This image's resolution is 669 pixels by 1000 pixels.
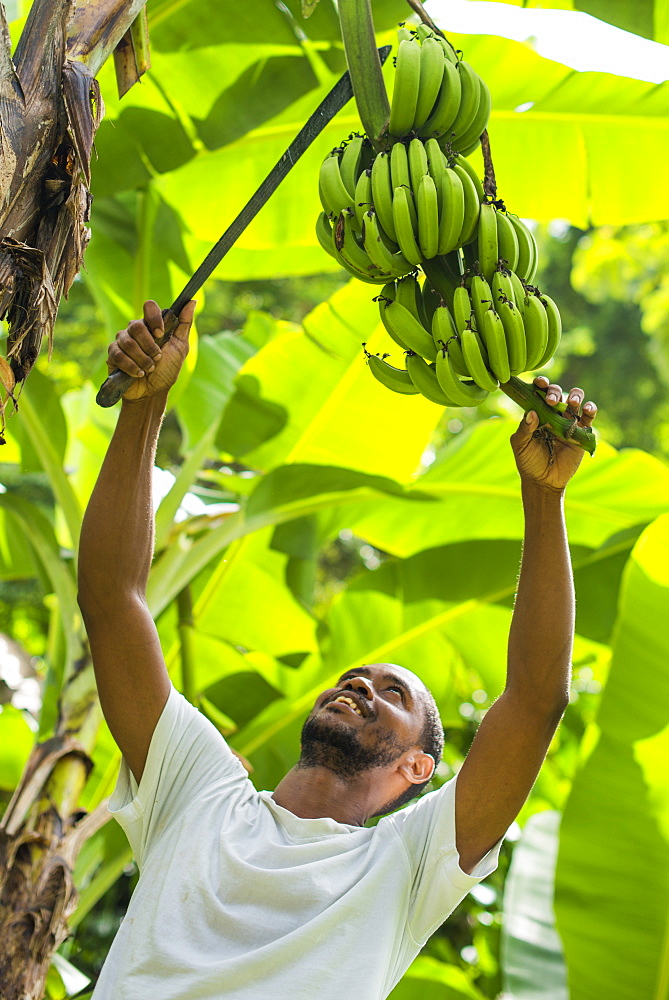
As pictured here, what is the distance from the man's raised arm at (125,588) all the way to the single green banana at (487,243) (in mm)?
600

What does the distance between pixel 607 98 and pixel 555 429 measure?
166cm

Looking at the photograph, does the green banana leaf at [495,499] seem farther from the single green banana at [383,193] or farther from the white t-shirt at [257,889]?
the single green banana at [383,193]

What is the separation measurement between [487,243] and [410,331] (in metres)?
0.16

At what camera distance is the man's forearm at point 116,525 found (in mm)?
1621

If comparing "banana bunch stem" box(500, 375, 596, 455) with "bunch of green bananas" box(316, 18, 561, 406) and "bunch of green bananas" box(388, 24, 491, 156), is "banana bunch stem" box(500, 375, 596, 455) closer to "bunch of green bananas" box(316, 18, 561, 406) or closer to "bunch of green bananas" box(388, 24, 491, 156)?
"bunch of green bananas" box(316, 18, 561, 406)

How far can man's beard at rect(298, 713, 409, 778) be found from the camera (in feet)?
5.77

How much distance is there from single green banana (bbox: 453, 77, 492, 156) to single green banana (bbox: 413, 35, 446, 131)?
80mm

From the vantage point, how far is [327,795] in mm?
1724

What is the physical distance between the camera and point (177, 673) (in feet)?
9.76

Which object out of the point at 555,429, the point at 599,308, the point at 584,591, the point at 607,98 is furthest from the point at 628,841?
the point at 599,308

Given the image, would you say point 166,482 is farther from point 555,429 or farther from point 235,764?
point 555,429

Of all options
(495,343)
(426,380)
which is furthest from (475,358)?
(426,380)

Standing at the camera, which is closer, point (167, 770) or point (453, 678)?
point (167, 770)

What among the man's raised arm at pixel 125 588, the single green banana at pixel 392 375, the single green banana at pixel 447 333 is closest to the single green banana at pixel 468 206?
the single green banana at pixel 447 333
